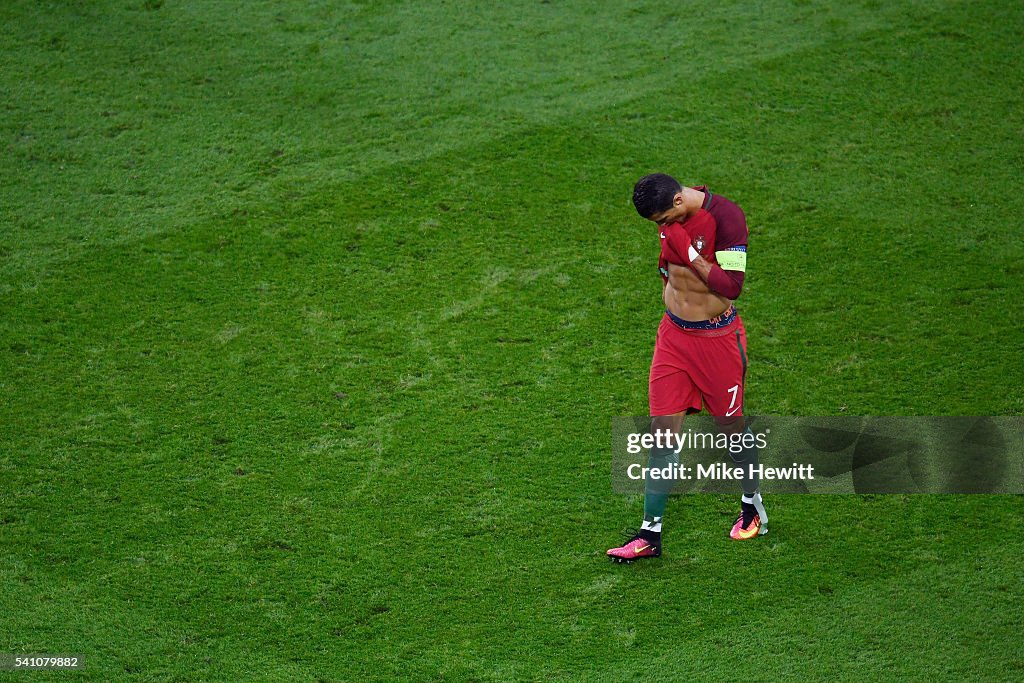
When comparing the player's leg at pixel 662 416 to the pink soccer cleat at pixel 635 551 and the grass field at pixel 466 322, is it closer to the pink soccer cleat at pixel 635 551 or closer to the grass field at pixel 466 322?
the pink soccer cleat at pixel 635 551

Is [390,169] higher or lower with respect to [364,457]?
higher

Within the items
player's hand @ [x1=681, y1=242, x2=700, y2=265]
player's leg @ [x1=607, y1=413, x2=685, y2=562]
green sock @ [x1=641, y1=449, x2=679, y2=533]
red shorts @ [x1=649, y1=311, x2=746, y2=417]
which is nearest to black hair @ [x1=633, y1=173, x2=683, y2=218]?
player's hand @ [x1=681, y1=242, x2=700, y2=265]

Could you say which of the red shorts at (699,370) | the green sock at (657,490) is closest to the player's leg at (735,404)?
the red shorts at (699,370)

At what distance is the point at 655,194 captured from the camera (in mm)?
3930

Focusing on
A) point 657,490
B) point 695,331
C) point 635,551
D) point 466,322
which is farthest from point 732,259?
point 466,322

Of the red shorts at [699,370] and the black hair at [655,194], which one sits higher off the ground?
the black hair at [655,194]

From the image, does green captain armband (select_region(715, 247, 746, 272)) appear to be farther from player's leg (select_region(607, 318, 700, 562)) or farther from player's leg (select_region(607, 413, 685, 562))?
player's leg (select_region(607, 413, 685, 562))

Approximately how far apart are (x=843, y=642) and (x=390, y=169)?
4.15m

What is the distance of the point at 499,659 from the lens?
3.84 meters

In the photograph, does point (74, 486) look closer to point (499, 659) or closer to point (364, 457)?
point (364, 457)

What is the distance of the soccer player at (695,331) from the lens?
3.97 m

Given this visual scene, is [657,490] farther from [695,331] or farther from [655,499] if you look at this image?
[695,331]

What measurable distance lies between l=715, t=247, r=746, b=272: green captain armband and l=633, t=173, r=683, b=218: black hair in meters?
0.27

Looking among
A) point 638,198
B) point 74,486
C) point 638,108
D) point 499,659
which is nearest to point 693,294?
point 638,198
